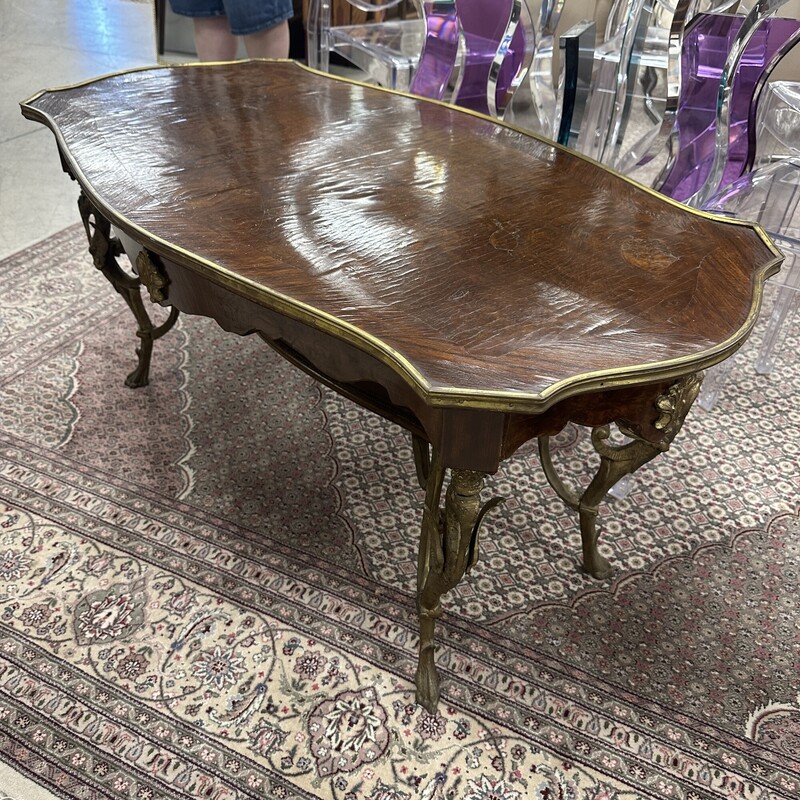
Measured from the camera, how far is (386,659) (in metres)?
1.39

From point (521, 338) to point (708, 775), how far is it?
80cm

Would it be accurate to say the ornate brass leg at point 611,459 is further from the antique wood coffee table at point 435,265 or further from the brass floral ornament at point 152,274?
the brass floral ornament at point 152,274

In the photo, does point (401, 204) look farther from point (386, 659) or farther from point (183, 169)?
point (386, 659)

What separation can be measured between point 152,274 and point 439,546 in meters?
0.70

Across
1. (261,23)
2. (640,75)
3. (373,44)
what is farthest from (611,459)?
(261,23)

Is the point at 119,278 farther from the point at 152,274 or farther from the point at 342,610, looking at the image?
the point at 342,610

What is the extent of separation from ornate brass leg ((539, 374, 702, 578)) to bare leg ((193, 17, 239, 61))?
7.20 ft

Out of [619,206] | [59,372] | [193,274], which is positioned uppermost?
[619,206]

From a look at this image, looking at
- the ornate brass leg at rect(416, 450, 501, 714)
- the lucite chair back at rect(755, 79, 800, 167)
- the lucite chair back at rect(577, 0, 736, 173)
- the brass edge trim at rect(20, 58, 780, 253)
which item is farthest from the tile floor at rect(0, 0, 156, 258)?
the lucite chair back at rect(755, 79, 800, 167)

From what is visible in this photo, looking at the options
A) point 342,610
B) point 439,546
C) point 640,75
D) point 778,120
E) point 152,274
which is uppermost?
point 640,75

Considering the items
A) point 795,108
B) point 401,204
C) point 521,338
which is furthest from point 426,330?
point 795,108

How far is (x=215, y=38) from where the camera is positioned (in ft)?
9.45

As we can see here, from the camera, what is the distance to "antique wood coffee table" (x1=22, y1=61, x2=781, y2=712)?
1.00 m

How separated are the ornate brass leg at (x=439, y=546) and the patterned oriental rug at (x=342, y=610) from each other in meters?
0.06
